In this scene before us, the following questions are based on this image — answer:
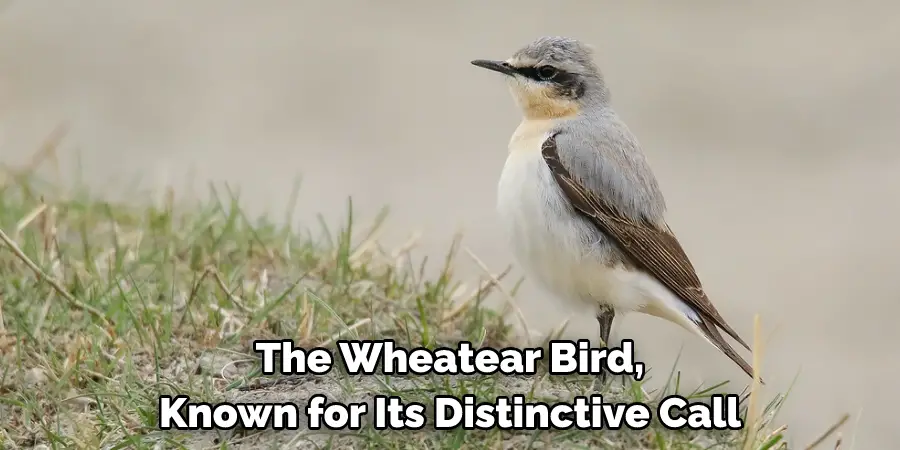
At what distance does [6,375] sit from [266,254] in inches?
70.7

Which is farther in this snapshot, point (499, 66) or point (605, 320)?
point (499, 66)

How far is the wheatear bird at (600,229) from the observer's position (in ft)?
17.5

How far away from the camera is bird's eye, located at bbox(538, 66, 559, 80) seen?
587 centimetres

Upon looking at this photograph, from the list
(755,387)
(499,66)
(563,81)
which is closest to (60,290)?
(499,66)

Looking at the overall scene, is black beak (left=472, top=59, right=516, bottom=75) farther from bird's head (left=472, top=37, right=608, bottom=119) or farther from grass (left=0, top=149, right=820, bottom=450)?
grass (left=0, top=149, right=820, bottom=450)

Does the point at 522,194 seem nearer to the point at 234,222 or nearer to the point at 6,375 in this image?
the point at 234,222

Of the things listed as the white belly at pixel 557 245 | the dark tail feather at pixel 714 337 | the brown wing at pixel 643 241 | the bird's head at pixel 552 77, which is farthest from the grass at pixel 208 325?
the bird's head at pixel 552 77

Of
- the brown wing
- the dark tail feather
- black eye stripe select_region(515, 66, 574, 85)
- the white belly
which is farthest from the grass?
black eye stripe select_region(515, 66, 574, 85)

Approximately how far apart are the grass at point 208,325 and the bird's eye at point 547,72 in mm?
1100

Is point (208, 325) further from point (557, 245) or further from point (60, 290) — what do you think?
point (557, 245)

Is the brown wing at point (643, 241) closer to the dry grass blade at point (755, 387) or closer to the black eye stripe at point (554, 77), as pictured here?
the black eye stripe at point (554, 77)

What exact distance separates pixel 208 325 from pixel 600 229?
75.3 inches

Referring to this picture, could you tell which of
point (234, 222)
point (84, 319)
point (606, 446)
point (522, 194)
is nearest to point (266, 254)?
point (234, 222)

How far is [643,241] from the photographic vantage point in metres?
5.41
